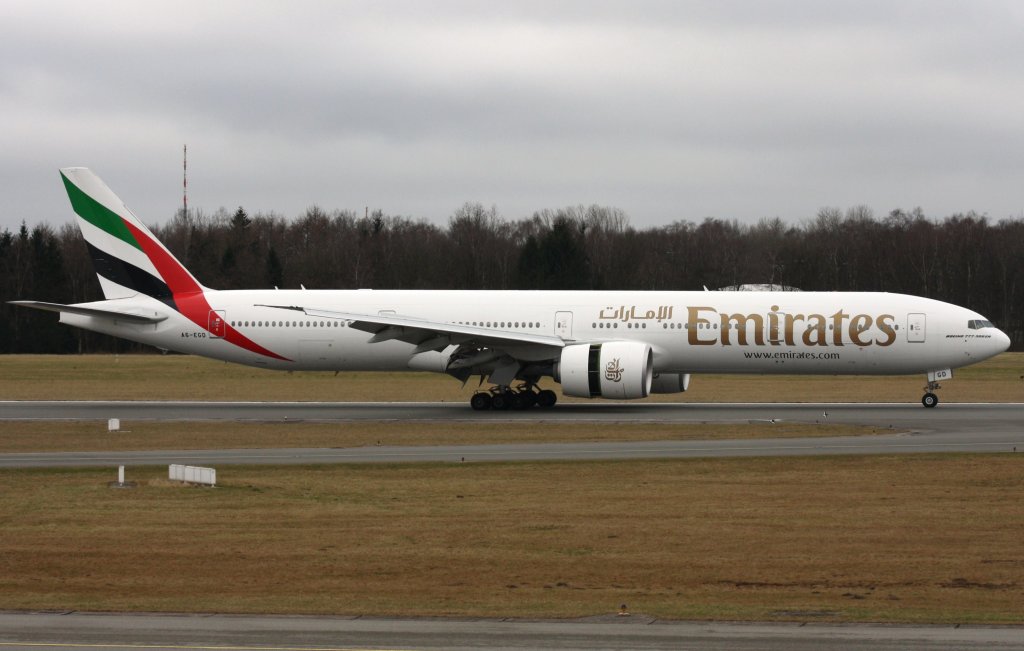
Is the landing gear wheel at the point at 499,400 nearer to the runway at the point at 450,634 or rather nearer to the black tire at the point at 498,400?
the black tire at the point at 498,400

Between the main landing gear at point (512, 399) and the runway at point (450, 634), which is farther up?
the main landing gear at point (512, 399)

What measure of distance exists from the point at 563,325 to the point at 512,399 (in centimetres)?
276

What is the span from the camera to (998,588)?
1366 centimetres

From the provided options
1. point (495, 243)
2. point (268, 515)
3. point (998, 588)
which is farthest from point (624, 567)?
point (495, 243)

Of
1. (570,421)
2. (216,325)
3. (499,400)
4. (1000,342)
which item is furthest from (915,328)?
(216,325)

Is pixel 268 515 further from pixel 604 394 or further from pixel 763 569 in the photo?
pixel 604 394

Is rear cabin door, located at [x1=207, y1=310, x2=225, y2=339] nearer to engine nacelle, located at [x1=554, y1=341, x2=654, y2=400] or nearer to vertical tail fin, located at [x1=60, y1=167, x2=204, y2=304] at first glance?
vertical tail fin, located at [x1=60, y1=167, x2=204, y2=304]

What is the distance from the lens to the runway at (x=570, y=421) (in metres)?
25.6

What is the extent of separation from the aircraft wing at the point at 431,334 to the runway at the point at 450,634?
23.3m

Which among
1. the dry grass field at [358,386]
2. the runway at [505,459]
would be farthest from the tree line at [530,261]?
the runway at [505,459]

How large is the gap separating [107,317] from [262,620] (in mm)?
29165

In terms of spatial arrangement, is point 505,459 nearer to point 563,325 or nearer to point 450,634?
point 563,325

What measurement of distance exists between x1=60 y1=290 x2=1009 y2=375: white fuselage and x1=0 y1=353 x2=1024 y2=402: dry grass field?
14.3ft

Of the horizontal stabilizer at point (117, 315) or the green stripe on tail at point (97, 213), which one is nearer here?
the horizontal stabilizer at point (117, 315)
